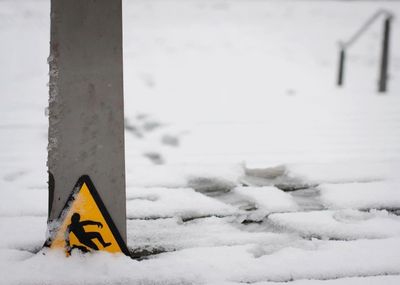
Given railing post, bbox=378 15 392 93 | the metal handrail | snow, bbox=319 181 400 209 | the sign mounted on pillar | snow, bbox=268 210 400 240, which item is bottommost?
snow, bbox=268 210 400 240

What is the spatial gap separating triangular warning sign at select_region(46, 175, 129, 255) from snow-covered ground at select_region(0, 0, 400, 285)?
54 mm

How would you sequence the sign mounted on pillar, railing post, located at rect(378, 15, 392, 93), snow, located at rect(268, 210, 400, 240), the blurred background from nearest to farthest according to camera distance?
1. the sign mounted on pillar
2. snow, located at rect(268, 210, 400, 240)
3. the blurred background
4. railing post, located at rect(378, 15, 392, 93)

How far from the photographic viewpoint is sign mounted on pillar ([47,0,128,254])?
133 cm

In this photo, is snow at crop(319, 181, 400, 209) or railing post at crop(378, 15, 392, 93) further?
railing post at crop(378, 15, 392, 93)

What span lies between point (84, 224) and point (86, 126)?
→ 35 centimetres

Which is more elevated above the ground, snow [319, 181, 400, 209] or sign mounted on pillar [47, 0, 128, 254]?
sign mounted on pillar [47, 0, 128, 254]

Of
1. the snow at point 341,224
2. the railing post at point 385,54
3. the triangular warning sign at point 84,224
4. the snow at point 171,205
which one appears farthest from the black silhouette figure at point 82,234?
the railing post at point 385,54

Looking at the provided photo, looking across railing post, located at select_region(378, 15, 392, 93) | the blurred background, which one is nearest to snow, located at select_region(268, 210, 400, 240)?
the blurred background

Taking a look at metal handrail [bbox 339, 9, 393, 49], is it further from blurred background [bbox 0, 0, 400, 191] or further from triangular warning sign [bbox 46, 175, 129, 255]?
triangular warning sign [bbox 46, 175, 129, 255]

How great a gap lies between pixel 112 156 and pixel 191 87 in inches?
184

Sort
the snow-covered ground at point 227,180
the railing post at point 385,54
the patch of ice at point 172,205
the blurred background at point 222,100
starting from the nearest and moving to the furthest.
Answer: the snow-covered ground at point 227,180 → the patch of ice at point 172,205 → the blurred background at point 222,100 → the railing post at point 385,54

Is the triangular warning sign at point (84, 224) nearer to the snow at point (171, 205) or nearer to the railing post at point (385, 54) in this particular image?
the snow at point (171, 205)

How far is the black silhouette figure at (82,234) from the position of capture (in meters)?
1.46

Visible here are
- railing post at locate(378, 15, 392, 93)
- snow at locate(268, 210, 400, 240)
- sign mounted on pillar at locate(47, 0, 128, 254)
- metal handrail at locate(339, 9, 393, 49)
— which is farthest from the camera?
metal handrail at locate(339, 9, 393, 49)
